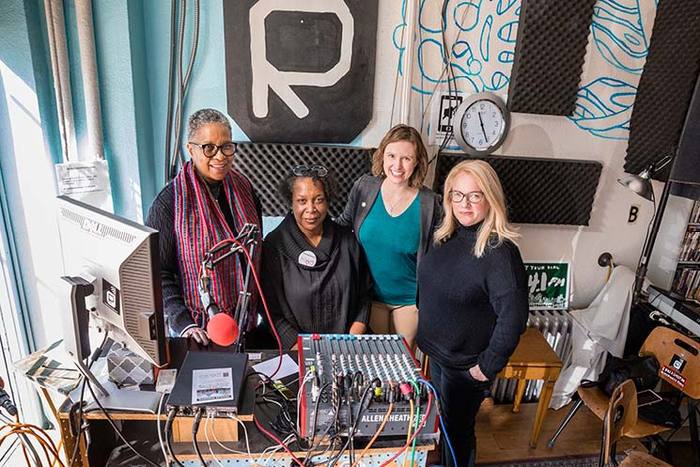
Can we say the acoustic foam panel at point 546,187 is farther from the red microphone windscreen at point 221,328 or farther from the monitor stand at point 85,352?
the monitor stand at point 85,352

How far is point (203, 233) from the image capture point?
1789 millimetres

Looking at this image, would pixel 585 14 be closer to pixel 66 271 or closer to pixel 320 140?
pixel 320 140

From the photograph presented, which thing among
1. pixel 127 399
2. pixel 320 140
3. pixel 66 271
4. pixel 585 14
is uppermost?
pixel 585 14

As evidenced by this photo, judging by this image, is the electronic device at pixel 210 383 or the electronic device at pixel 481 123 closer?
the electronic device at pixel 210 383

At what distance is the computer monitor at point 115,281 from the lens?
1.13 meters

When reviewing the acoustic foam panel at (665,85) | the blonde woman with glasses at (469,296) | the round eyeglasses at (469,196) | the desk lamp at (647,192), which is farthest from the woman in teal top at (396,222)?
the acoustic foam panel at (665,85)

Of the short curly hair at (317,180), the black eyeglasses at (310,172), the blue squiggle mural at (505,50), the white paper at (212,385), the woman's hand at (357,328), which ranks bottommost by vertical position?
the woman's hand at (357,328)

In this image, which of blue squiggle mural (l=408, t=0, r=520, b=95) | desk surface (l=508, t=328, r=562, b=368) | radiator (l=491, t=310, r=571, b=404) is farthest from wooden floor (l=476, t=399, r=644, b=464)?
blue squiggle mural (l=408, t=0, r=520, b=95)

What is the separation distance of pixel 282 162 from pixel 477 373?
153 cm

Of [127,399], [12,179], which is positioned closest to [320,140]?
[12,179]

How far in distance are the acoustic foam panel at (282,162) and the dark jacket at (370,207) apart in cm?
23

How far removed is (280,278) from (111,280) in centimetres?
84

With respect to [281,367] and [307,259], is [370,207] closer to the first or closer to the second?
[307,259]

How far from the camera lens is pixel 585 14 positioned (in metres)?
2.56
